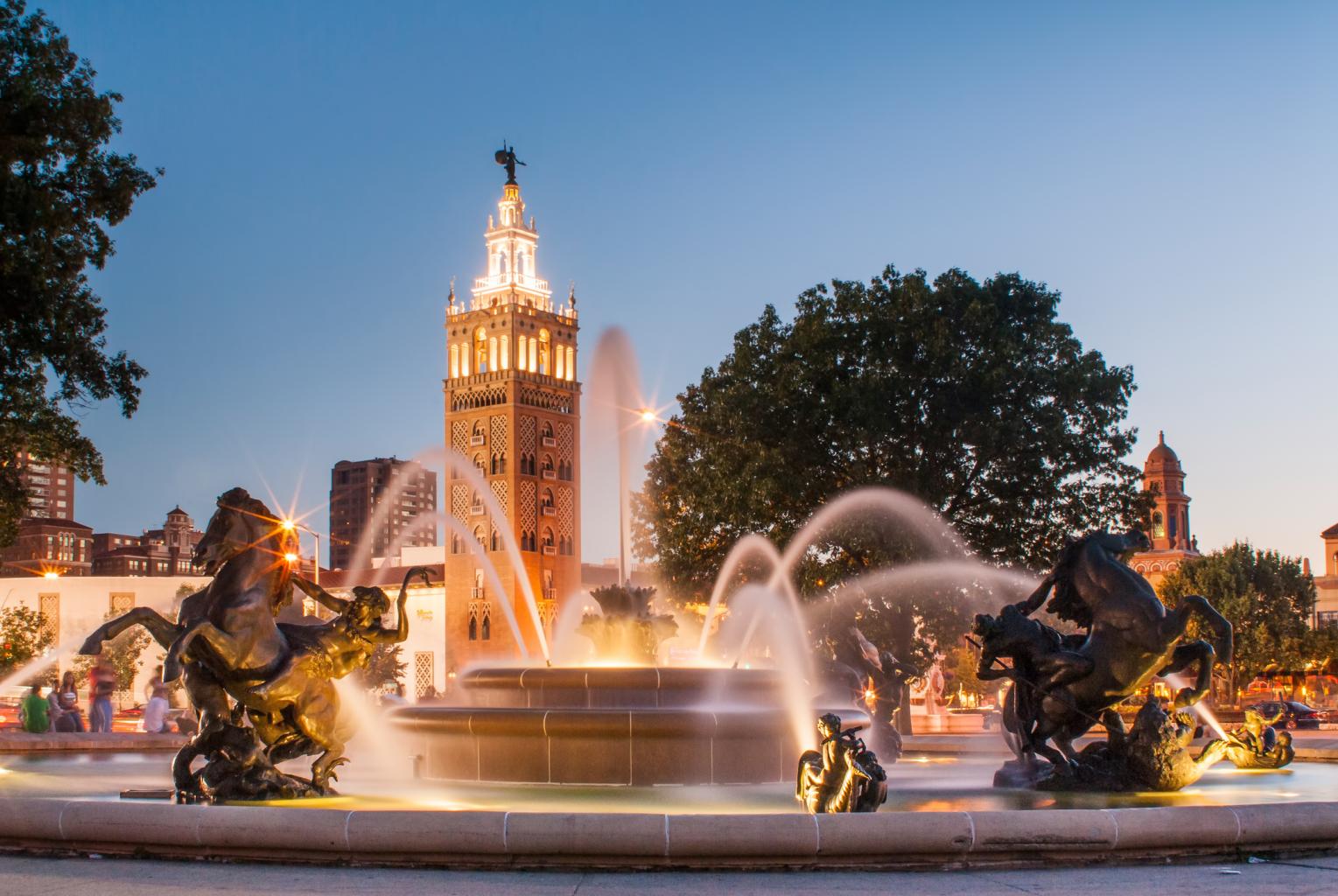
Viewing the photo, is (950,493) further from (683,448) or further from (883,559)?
(683,448)

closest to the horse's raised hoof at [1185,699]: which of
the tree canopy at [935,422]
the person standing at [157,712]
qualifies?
the person standing at [157,712]

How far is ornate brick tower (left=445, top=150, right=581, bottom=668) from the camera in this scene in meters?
105

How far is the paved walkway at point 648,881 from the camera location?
299 inches

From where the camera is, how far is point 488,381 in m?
110

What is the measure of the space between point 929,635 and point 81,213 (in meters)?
21.3

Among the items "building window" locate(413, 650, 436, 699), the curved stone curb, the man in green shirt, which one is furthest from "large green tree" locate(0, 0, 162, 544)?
"building window" locate(413, 650, 436, 699)

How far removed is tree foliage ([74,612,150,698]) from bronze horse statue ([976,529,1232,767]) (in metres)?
78.5


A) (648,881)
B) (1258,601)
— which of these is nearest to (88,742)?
(648,881)

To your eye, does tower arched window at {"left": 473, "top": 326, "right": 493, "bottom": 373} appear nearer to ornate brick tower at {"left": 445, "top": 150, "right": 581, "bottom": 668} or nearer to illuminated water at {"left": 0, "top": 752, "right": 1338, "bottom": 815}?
ornate brick tower at {"left": 445, "top": 150, "right": 581, "bottom": 668}

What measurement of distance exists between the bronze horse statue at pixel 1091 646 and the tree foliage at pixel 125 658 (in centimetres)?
7848

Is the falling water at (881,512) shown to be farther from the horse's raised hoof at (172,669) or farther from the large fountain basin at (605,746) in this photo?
the horse's raised hoof at (172,669)

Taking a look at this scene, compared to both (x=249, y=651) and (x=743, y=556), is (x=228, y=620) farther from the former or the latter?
(x=743, y=556)

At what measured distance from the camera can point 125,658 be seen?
8650 centimetres

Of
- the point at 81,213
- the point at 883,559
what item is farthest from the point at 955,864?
the point at 883,559
